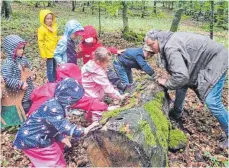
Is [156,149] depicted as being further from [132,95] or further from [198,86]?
[198,86]

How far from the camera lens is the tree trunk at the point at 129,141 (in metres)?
3.73

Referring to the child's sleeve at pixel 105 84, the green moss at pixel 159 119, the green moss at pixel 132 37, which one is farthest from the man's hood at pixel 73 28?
the green moss at pixel 132 37

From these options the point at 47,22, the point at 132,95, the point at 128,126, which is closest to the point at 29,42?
the point at 47,22

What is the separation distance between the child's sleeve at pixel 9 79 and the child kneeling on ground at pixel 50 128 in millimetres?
1195

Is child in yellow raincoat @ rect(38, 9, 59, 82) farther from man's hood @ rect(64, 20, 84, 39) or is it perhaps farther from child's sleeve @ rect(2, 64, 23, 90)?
child's sleeve @ rect(2, 64, 23, 90)

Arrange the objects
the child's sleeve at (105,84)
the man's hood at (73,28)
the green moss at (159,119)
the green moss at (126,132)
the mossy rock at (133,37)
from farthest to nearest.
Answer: the mossy rock at (133,37) → the man's hood at (73,28) → the child's sleeve at (105,84) → the green moss at (159,119) → the green moss at (126,132)

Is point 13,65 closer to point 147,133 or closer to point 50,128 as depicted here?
point 50,128

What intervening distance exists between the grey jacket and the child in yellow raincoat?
10.1ft

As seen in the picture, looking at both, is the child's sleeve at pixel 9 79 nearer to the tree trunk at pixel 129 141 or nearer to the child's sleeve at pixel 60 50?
the child's sleeve at pixel 60 50

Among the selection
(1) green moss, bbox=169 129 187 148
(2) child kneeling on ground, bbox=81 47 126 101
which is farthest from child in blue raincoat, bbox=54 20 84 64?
(1) green moss, bbox=169 129 187 148

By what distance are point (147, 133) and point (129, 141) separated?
0.30 m

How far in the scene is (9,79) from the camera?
5098 mm

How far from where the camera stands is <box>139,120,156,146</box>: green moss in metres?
3.82

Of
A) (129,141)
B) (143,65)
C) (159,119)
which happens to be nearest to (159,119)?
(159,119)
